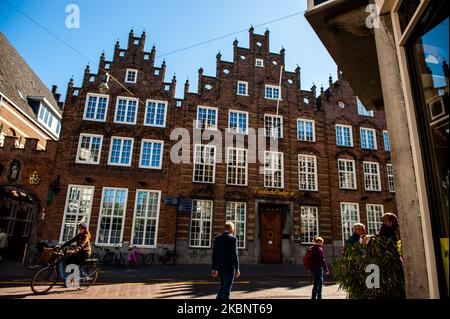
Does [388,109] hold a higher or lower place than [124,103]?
lower

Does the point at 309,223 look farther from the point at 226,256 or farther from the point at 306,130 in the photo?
the point at 226,256

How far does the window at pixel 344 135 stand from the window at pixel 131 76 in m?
16.4

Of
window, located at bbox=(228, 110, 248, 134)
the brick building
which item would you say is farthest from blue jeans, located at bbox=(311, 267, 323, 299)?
window, located at bbox=(228, 110, 248, 134)

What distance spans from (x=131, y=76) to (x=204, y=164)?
8.46 metres

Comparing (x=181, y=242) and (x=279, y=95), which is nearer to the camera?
(x=181, y=242)

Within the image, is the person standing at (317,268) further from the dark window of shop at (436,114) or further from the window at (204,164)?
the window at (204,164)

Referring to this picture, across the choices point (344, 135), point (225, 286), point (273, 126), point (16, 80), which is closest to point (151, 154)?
point (273, 126)

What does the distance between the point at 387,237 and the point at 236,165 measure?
15.4m

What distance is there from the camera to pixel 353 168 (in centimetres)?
2192

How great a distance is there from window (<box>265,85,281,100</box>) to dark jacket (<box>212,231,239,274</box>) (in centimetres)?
1728
